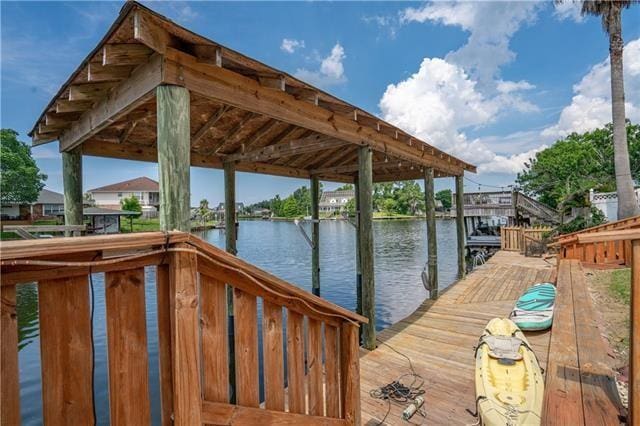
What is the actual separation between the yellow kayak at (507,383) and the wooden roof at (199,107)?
326 centimetres

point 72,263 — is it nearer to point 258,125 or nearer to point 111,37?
point 111,37

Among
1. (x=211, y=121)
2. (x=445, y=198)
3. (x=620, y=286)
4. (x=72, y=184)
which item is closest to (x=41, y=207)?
(x=72, y=184)

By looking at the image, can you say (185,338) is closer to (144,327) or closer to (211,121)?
(144,327)

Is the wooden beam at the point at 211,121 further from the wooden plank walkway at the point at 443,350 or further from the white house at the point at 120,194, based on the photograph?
the white house at the point at 120,194

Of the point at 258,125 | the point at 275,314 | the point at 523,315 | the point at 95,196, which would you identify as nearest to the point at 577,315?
the point at 523,315

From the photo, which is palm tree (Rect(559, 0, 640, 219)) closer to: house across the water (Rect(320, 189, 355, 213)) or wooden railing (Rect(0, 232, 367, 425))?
wooden railing (Rect(0, 232, 367, 425))

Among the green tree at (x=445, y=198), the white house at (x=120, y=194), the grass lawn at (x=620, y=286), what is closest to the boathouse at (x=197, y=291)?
the grass lawn at (x=620, y=286)

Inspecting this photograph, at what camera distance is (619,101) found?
10938 millimetres

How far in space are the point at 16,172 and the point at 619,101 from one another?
133 feet

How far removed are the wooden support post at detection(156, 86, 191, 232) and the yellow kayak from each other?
9.56ft

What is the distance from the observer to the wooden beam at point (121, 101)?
2545 millimetres

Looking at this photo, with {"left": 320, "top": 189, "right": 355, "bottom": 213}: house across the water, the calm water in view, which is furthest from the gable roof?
{"left": 320, "top": 189, "right": 355, "bottom": 213}: house across the water

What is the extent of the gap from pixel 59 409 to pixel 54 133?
5.00 metres

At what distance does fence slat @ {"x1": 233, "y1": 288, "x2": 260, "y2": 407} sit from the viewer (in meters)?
1.38
